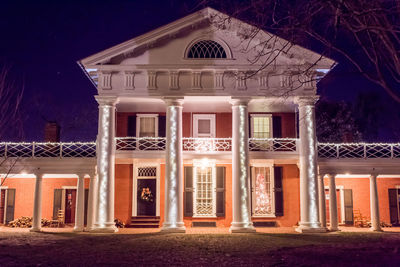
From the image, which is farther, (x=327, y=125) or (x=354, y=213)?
(x=327, y=125)

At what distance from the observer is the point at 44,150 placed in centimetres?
2064

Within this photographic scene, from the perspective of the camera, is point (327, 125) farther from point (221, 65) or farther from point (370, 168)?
point (221, 65)

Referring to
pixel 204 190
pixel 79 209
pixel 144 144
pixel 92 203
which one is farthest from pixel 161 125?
pixel 79 209

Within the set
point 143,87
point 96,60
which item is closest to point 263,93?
point 143,87

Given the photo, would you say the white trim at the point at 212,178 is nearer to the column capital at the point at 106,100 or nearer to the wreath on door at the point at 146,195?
the wreath on door at the point at 146,195

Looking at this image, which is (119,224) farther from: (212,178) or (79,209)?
(212,178)

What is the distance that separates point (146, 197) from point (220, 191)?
3779mm

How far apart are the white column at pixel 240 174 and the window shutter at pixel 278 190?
3.80 meters

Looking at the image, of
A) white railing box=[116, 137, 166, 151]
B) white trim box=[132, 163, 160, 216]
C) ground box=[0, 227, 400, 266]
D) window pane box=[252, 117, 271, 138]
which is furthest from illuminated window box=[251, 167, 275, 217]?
white railing box=[116, 137, 166, 151]

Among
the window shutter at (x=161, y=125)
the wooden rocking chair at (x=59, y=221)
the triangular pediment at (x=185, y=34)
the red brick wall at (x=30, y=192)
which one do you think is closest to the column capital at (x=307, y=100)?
the triangular pediment at (x=185, y=34)

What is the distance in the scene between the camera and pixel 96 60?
64.1ft

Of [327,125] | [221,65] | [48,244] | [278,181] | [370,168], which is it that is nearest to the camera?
[48,244]

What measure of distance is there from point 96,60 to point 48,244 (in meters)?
8.40

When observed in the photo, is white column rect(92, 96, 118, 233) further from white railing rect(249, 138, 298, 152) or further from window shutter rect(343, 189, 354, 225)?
window shutter rect(343, 189, 354, 225)
